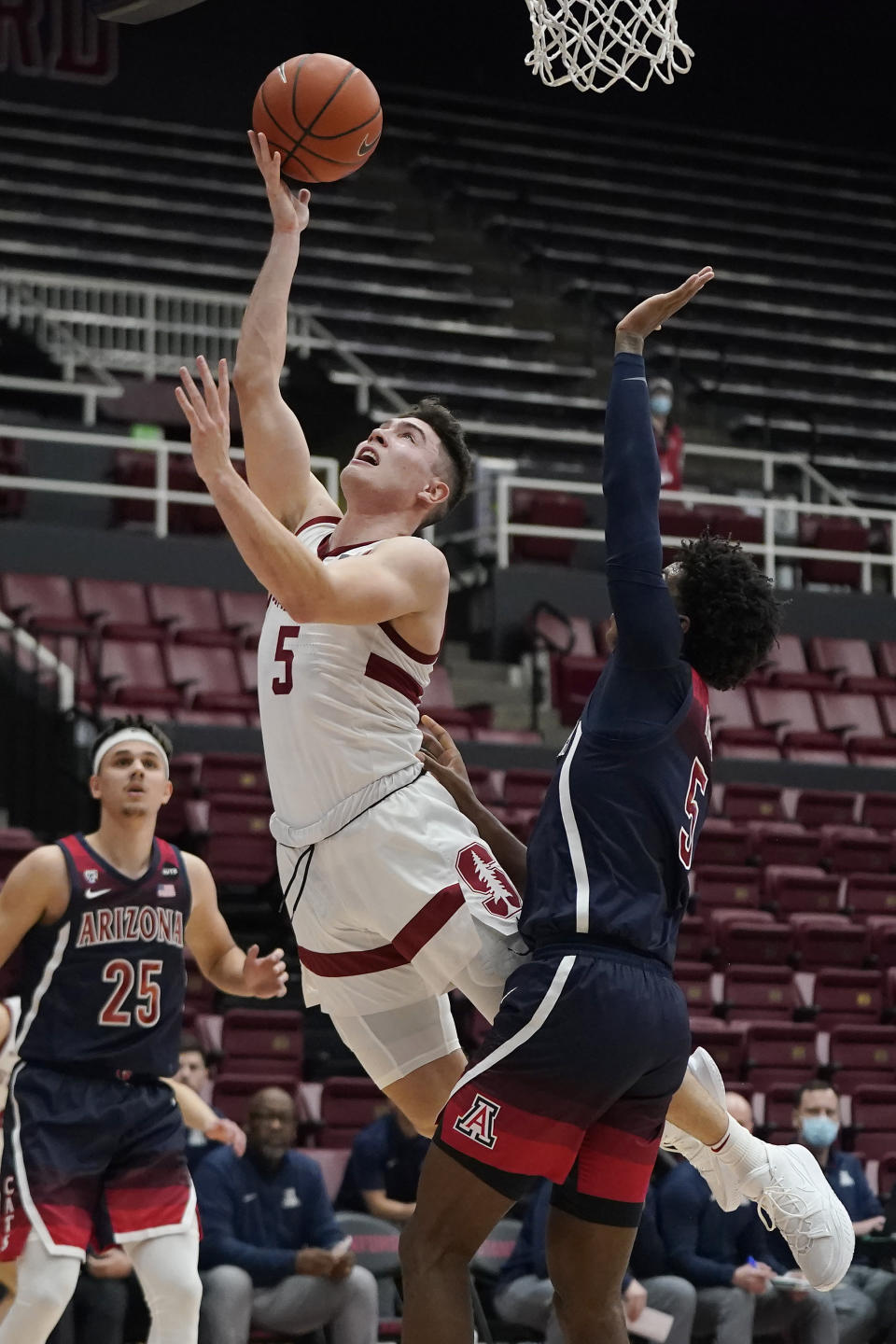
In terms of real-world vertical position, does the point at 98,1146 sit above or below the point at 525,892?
below

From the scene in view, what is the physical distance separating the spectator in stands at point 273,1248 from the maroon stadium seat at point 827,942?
4312 mm

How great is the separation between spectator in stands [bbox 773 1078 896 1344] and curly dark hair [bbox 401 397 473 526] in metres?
4.46

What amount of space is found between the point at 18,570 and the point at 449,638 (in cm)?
317

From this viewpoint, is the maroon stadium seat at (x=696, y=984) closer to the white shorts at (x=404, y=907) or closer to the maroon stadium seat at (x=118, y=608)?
the maroon stadium seat at (x=118, y=608)

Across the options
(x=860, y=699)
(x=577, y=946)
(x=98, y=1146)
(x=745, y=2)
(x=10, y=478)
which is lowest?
(x=98, y=1146)

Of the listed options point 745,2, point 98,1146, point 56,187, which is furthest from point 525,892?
point 745,2

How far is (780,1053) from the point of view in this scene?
415 inches

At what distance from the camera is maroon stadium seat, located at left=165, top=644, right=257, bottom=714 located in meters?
11.9

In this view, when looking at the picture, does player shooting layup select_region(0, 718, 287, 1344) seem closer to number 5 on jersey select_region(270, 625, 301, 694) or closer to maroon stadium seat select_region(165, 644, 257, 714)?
number 5 on jersey select_region(270, 625, 301, 694)

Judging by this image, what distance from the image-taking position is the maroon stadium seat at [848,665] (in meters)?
14.8

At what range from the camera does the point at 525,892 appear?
4.20 metres

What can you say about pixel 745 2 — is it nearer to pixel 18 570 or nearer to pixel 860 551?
pixel 860 551

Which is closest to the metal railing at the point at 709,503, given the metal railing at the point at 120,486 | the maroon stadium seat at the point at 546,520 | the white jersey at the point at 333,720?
the maroon stadium seat at the point at 546,520

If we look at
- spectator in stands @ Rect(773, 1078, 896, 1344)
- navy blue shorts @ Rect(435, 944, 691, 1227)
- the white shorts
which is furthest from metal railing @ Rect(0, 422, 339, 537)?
navy blue shorts @ Rect(435, 944, 691, 1227)
